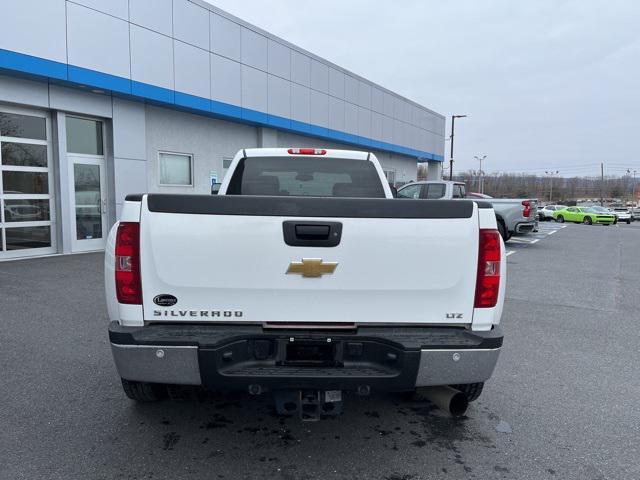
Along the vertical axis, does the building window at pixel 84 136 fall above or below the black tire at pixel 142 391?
above

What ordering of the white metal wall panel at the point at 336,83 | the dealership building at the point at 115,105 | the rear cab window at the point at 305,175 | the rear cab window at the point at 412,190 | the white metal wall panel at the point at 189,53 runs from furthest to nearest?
the white metal wall panel at the point at 336,83 < the rear cab window at the point at 412,190 < the dealership building at the point at 115,105 < the white metal wall panel at the point at 189,53 < the rear cab window at the point at 305,175

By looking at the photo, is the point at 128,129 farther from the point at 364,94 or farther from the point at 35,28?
the point at 364,94

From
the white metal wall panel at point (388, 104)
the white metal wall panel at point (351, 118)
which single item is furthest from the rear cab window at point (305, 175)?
the white metal wall panel at point (388, 104)

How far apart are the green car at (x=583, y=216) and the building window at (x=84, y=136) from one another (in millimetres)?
35675

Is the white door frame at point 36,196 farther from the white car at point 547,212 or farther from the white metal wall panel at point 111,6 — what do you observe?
the white car at point 547,212

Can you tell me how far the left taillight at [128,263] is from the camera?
256 centimetres

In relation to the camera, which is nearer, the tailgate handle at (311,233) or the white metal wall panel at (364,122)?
the tailgate handle at (311,233)

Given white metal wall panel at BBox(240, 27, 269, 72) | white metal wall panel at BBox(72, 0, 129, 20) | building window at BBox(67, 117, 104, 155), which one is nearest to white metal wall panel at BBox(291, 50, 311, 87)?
white metal wall panel at BBox(240, 27, 269, 72)

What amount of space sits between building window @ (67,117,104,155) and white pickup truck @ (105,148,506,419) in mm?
10745

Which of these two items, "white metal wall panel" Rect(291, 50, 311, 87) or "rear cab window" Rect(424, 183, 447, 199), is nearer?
"rear cab window" Rect(424, 183, 447, 199)

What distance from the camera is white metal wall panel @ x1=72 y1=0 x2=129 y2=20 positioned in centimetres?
1109

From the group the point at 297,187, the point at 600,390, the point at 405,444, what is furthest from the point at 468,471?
the point at 297,187

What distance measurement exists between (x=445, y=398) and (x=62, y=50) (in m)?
11.3

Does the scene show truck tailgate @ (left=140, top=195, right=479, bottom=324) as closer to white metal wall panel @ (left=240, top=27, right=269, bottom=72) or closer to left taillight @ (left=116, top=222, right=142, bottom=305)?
left taillight @ (left=116, top=222, right=142, bottom=305)
